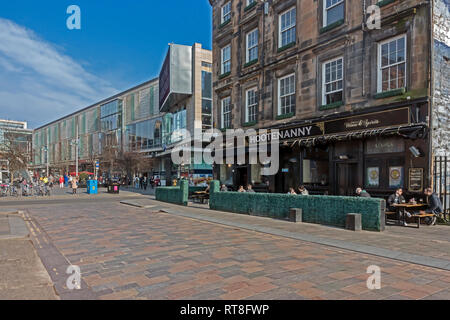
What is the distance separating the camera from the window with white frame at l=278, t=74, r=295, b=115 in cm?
1705

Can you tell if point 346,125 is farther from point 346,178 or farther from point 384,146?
point 346,178

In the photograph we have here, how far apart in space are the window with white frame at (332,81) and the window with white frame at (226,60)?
8405mm

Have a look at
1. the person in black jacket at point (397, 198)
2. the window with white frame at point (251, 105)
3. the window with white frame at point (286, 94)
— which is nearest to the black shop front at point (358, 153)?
the person in black jacket at point (397, 198)

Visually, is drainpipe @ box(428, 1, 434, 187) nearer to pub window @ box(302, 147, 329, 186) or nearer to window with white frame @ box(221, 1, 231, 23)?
pub window @ box(302, 147, 329, 186)

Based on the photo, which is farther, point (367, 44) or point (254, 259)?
point (367, 44)

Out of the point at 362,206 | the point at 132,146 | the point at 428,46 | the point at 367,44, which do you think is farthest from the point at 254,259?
the point at 132,146

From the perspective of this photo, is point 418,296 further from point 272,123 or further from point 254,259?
point 272,123

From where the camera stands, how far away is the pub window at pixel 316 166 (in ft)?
50.2

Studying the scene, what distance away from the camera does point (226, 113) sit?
22.2m

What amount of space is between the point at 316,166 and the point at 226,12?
1317 centimetres

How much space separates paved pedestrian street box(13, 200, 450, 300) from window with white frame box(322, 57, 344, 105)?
8.50 meters

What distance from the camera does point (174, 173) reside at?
157 ft

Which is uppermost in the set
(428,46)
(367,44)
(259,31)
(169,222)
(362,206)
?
(259,31)
